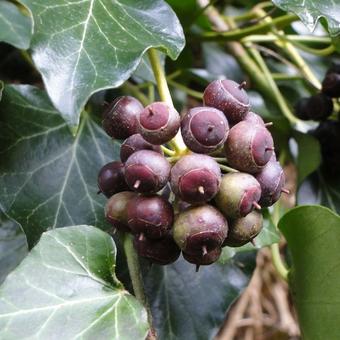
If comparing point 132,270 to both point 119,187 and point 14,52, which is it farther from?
point 14,52

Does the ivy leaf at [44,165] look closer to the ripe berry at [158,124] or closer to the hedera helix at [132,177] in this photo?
the hedera helix at [132,177]

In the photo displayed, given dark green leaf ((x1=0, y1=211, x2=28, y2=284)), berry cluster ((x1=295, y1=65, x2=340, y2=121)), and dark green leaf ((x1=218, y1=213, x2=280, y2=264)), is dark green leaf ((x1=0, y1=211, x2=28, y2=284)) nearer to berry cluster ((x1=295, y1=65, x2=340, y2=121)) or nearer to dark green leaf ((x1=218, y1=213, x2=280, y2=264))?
dark green leaf ((x1=218, y1=213, x2=280, y2=264))

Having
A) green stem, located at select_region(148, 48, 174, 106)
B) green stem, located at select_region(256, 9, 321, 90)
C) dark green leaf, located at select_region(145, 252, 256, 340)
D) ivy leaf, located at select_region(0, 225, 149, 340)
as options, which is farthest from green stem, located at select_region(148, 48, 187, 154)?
green stem, located at select_region(256, 9, 321, 90)

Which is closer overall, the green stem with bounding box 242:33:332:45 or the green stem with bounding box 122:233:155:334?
the green stem with bounding box 122:233:155:334

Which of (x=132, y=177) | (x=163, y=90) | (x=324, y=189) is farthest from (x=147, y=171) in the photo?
(x=324, y=189)

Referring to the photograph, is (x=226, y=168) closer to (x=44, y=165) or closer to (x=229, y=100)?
(x=229, y=100)

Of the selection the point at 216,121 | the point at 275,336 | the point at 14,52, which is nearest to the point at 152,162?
the point at 216,121

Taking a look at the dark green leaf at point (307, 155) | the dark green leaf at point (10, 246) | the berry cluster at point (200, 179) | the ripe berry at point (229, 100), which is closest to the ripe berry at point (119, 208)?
the berry cluster at point (200, 179)

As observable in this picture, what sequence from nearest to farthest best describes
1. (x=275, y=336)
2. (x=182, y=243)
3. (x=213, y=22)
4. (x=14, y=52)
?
(x=182, y=243) → (x=14, y=52) → (x=213, y=22) → (x=275, y=336)
